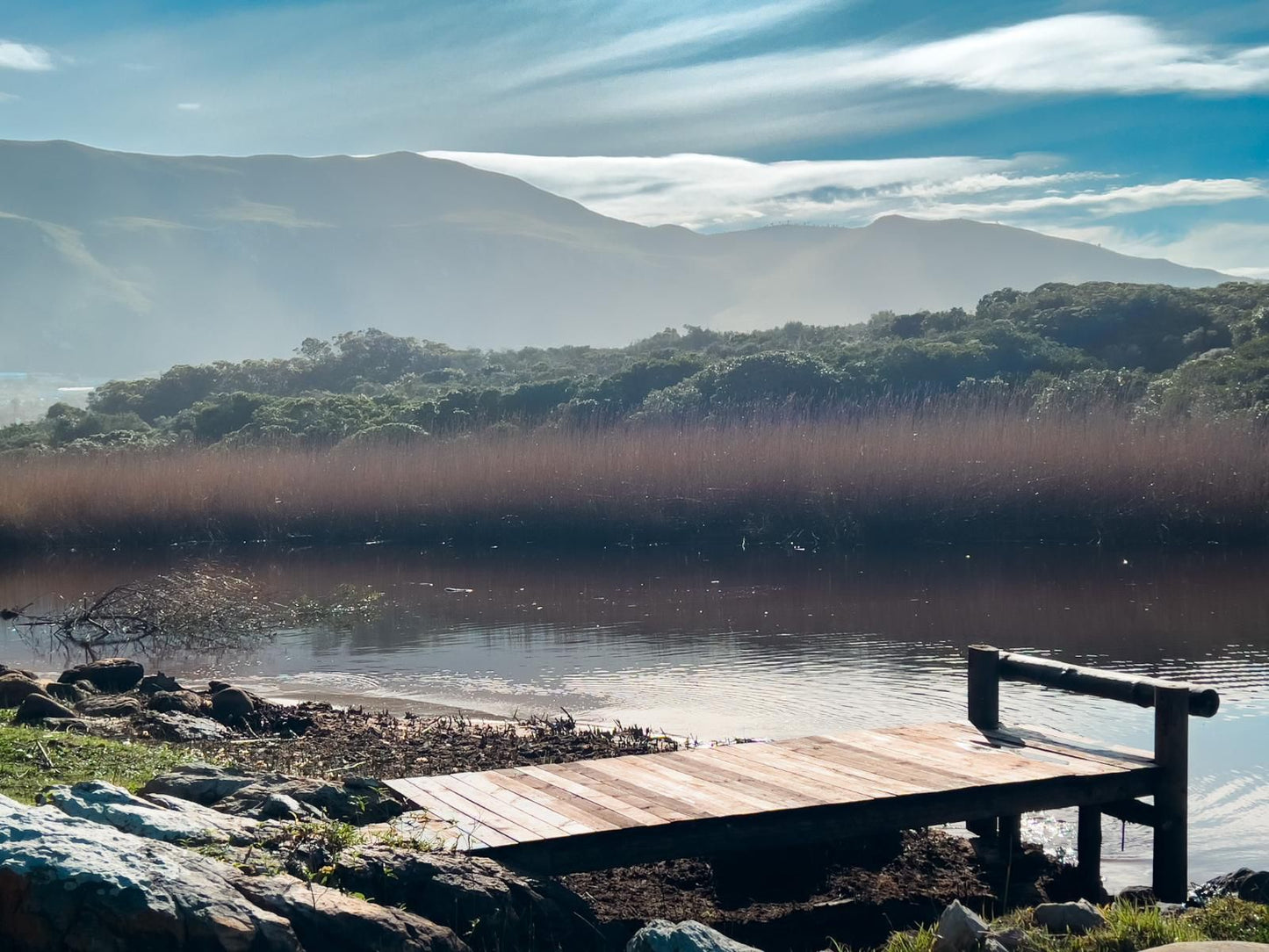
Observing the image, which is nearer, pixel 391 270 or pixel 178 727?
pixel 178 727

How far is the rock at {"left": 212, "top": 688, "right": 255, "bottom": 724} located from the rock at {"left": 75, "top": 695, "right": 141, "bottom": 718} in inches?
20.1

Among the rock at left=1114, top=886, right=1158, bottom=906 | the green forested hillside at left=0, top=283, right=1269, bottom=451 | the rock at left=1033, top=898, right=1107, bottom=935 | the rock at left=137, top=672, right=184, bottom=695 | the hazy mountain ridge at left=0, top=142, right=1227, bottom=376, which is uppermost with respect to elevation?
the hazy mountain ridge at left=0, top=142, right=1227, bottom=376

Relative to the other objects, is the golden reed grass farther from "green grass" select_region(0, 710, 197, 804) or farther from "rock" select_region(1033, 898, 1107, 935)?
"rock" select_region(1033, 898, 1107, 935)

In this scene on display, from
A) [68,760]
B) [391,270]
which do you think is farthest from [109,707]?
[391,270]

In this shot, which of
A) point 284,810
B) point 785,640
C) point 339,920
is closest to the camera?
point 339,920

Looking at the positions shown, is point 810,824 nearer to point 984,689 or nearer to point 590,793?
point 590,793

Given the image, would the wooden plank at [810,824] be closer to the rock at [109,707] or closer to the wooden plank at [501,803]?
the wooden plank at [501,803]

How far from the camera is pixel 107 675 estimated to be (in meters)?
10.6

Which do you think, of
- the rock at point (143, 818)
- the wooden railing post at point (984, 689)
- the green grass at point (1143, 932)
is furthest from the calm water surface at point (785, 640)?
the rock at point (143, 818)

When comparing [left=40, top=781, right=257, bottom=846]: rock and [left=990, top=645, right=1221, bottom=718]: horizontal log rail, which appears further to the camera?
[left=990, top=645, right=1221, bottom=718]: horizontal log rail

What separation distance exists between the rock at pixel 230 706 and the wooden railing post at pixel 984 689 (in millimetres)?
4874

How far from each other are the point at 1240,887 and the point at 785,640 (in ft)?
25.4

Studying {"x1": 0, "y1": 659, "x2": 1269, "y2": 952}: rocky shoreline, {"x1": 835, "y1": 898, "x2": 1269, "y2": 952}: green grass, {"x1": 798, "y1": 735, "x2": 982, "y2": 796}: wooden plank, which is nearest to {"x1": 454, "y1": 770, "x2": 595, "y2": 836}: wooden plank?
{"x1": 0, "y1": 659, "x2": 1269, "y2": 952}: rocky shoreline

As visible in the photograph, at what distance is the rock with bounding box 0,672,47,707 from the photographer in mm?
8805
